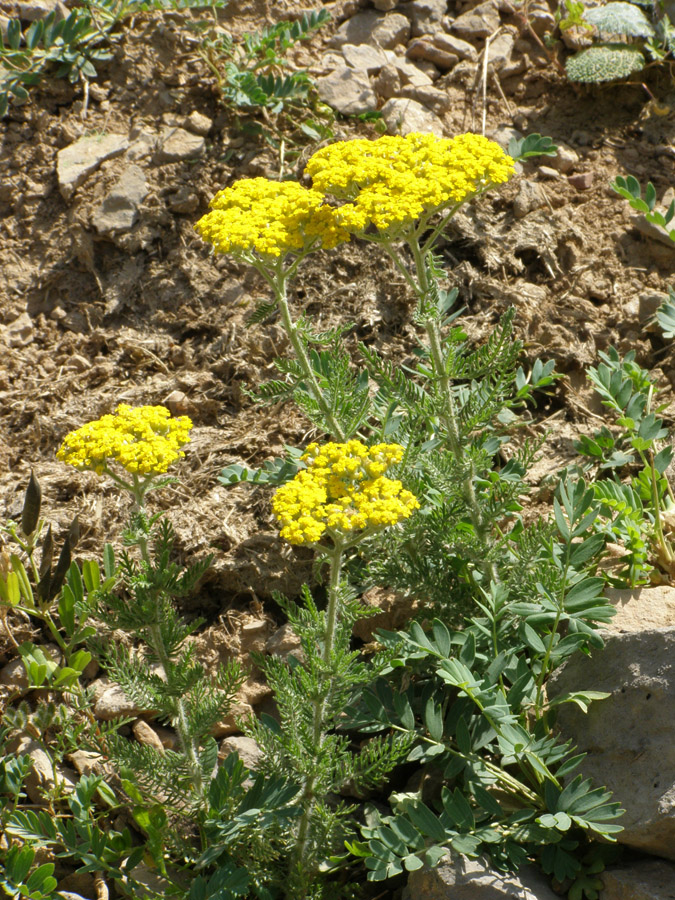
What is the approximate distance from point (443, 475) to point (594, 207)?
2301mm

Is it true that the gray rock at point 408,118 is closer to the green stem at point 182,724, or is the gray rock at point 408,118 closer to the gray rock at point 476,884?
the green stem at point 182,724

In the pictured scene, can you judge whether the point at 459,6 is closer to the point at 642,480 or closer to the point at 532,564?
the point at 642,480

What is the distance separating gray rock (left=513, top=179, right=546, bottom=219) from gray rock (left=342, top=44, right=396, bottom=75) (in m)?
1.13

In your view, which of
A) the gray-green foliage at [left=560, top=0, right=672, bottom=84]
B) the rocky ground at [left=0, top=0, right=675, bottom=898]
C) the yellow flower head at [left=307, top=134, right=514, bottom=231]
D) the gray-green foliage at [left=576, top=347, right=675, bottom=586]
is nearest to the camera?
the yellow flower head at [left=307, top=134, right=514, bottom=231]

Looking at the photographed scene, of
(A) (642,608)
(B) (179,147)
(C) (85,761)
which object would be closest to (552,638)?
(A) (642,608)

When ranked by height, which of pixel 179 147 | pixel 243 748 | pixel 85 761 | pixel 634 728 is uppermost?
pixel 179 147

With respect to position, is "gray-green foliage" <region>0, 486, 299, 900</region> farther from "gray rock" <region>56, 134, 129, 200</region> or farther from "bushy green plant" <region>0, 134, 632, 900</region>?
"gray rock" <region>56, 134, 129, 200</region>

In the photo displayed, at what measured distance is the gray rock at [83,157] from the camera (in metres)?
4.39

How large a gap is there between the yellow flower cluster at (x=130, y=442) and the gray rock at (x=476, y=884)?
1.45m

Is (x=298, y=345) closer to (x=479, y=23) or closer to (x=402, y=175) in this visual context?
(x=402, y=175)

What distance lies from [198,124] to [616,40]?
2.33m

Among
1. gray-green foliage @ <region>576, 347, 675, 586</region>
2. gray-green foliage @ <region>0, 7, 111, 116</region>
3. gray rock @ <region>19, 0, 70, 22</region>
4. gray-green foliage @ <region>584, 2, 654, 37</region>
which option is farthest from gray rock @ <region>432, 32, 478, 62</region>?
gray-green foliage @ <region>576, 347, 675, 586</region>

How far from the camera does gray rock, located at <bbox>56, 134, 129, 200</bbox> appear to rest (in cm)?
439

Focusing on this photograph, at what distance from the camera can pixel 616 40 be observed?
15.3 ft
